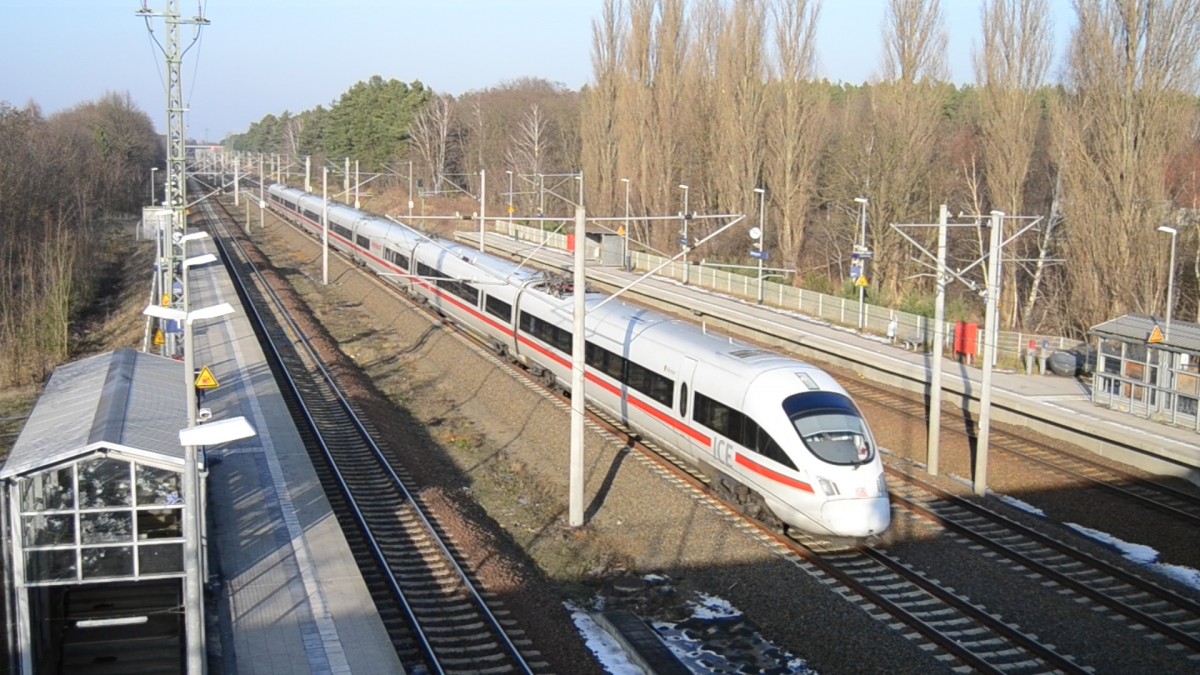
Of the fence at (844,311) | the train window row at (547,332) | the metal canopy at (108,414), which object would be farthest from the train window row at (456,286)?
the metal canopy at (108,414)

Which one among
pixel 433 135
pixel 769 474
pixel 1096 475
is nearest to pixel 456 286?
pixel 769 474

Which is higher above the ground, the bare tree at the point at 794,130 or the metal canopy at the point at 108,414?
the bare tree at the point at 794,130

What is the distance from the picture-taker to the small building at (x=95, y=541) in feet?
36.5

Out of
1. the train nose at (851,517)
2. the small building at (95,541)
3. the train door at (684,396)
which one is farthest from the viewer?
the train door at (684,396)

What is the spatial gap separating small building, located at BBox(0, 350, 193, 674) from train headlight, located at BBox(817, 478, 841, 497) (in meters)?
8.23

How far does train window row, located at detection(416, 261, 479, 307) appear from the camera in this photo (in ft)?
101

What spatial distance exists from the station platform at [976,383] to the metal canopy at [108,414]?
6617 mm

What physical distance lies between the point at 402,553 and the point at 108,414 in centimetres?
445

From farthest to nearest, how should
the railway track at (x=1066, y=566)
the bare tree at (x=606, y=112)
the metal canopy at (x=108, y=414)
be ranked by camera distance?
the bare tree at (x=606, y=112) → the railway track at (x=1066, y=566) → the metal canopy at (x=108, y=414)

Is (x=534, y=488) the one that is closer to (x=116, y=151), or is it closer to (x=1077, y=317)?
(x=1077, y=317)

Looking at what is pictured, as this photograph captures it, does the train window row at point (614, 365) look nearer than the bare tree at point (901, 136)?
Yes

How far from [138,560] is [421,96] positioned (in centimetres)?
9752

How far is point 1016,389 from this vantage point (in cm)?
2598

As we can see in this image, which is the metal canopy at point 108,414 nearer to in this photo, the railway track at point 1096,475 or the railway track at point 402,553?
the railway track at point 402,553
